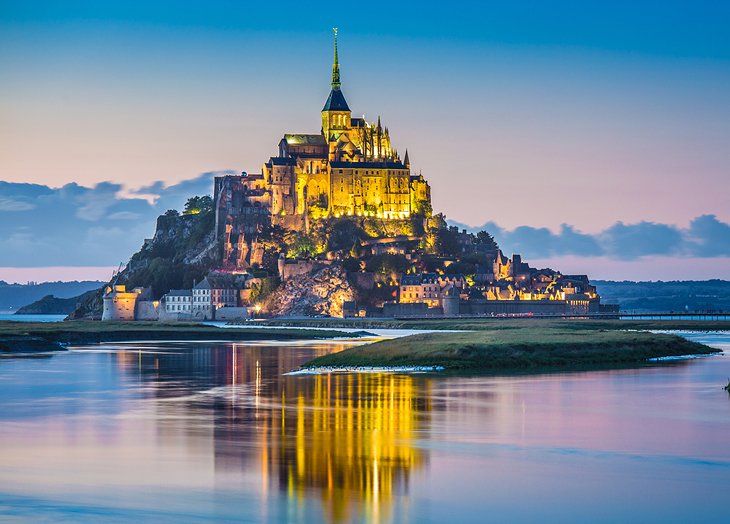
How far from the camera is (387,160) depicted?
183m

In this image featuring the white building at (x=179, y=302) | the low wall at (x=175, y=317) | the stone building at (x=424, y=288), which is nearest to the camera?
the stone building at (x=424, y=288)

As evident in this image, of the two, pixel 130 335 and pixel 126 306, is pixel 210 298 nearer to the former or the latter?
pixel 126 306

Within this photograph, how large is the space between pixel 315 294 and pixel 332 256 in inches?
376

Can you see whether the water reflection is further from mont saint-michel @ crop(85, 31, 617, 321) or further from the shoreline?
mont saint-michel @ crop(85, 31, 617, 321)

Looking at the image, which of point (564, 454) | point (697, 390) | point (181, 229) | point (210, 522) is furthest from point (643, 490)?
point (181, 229)

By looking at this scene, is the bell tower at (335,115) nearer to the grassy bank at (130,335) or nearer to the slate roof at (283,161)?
the slate roof at (283,161)

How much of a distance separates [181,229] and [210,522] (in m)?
174

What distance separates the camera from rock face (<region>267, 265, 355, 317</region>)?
155000 mm

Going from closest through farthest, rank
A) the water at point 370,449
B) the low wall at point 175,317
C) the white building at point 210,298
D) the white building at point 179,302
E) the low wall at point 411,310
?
the water at point 370,449, the low wall at point 411,310, the low wall at point 175,317, the white building at point 210,298, the white building at point 179,302

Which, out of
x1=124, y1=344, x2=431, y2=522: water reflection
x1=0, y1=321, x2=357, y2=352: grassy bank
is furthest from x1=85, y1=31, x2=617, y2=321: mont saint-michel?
x1=124, y1=344, x2=431, y2=522: water reflection

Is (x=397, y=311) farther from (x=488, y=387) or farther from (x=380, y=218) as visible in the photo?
(x=488, y=387)

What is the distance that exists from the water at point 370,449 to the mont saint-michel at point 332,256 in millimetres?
104885

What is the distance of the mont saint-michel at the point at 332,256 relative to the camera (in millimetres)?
157000

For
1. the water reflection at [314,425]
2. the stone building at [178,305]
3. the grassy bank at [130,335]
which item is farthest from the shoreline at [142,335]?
the stone building at [178,305]
